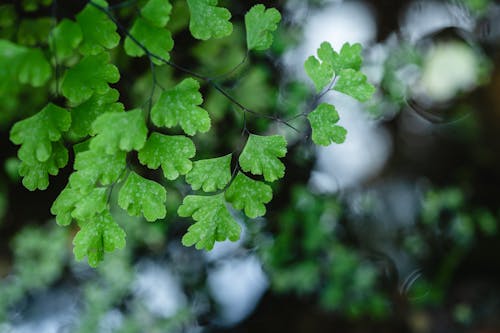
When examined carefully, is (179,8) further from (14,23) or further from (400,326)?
(400,326)

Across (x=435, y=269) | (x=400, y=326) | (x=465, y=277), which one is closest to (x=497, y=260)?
(x=465, y=277)

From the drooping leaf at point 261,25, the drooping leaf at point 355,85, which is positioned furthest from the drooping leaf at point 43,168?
the drooping leaf at point 355,85

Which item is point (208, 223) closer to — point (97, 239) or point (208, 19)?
point (97, 239)

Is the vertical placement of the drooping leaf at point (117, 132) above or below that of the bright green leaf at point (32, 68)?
below

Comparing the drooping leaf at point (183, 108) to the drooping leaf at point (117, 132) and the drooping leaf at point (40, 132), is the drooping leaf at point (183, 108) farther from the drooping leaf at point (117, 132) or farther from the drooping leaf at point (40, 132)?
the drooping leaf at point (40, 132)

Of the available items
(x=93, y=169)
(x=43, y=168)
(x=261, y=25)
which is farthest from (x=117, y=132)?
(x=261, y=25)

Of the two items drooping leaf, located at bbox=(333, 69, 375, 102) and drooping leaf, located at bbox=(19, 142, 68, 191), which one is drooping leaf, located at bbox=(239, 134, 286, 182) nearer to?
drooping leaf, located at bbox=(333, 69, 375, 102)
